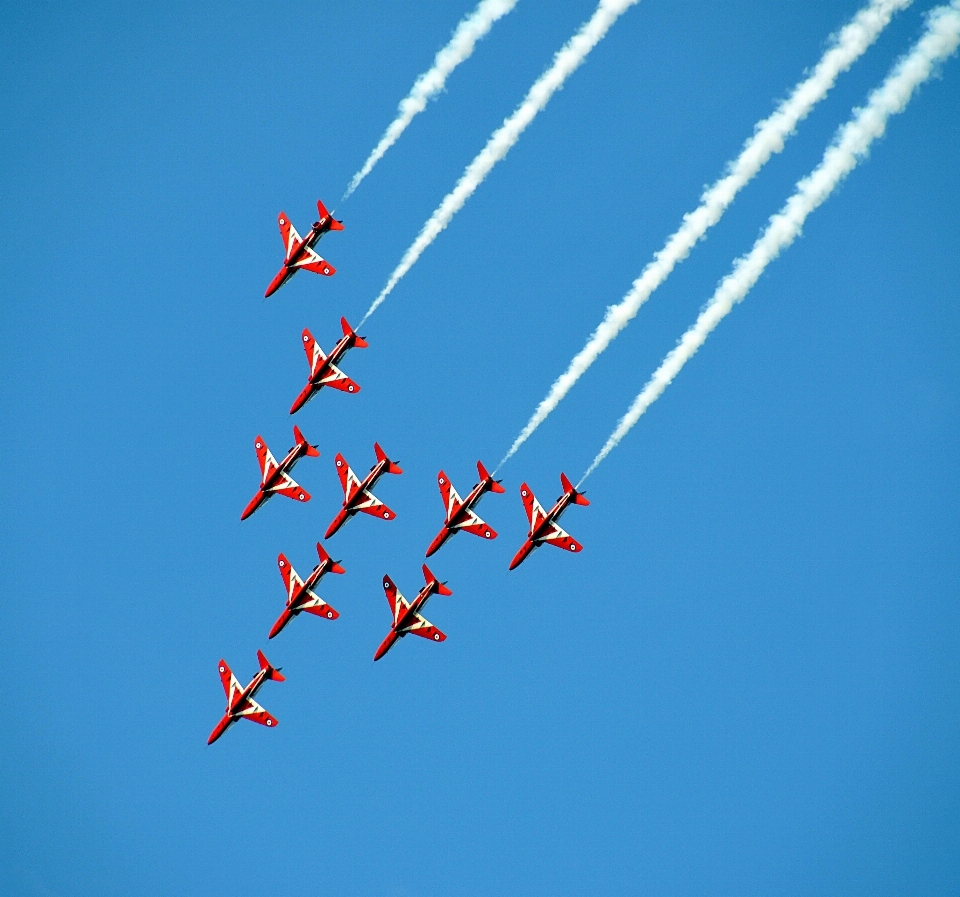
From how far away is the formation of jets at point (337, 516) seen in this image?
167 feet

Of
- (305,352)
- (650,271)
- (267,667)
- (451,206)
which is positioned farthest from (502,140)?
(267,667)

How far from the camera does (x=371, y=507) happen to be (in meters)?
52.1

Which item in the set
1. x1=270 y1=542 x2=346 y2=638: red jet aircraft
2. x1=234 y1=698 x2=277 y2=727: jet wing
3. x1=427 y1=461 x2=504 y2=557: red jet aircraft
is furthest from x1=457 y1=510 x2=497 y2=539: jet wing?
x1=234 y1=698 x2=277 y2=727: jet wing

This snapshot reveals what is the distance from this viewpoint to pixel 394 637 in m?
52.1

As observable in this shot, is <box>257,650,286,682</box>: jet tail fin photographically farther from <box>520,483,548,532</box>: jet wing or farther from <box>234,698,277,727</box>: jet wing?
<box>520,483,548,532</box>: jet wing

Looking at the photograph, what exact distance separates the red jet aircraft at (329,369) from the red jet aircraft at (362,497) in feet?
8.13

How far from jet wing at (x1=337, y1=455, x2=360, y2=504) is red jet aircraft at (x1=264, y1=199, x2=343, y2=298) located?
20.4ft

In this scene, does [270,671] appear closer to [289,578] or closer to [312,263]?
[289,578]

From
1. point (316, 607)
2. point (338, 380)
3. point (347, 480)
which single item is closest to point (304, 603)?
point (316, 607)

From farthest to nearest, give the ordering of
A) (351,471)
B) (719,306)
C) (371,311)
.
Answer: (351,471) → (371,311) → (719,306)

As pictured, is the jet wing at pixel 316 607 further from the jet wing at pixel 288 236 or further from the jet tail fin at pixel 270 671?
the jet wing at pixel 288 236

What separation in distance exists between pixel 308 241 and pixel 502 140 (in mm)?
8849

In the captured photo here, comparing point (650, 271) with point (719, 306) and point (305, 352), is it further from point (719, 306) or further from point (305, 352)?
point (305, 352)

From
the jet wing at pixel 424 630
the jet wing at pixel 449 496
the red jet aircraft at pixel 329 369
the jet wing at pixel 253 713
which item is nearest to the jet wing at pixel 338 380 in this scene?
the red jet aircraft at pixel 329 369
